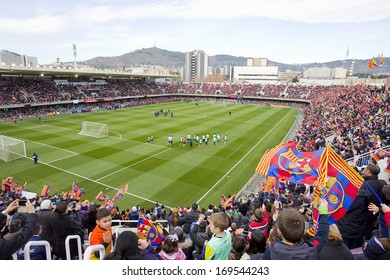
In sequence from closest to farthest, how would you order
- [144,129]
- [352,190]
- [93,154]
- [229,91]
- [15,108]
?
[352,190] < [93,154] < [144,129] < [15,108] < [229,91]

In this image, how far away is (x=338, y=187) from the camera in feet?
19.3

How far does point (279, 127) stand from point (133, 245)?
39500mm

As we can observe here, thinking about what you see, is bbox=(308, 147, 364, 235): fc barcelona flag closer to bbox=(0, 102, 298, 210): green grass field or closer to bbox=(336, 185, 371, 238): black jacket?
bbox=(336, 185, 371, 238): black jacket

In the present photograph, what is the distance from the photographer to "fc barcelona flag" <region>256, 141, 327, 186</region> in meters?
8.46

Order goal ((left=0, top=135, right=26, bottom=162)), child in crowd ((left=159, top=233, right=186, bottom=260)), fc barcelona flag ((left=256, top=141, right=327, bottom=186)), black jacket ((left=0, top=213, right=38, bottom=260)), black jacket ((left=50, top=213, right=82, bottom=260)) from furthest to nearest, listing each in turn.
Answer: goal ((left=0, top=135, right=26, bottom=162)) → fc barcelona flag ((left=256, top=141, right=327, bottom=186)) → black jacket ((left=50, top=213, right=82, bottom=260)) → child in crowd ((left=159, top=233, right=186, bottom=260)) → black jacket ((left=0, top=213, right=38, bottom=260))

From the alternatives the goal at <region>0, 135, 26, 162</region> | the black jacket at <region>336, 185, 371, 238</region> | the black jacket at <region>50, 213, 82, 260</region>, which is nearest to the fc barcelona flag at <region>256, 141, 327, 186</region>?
the black jacket at <region>336, 185, 371, 238</region>

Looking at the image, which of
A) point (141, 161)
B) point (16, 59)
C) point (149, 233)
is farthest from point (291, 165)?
point (16, 59)

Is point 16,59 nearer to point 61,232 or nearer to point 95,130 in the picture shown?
point 95,130

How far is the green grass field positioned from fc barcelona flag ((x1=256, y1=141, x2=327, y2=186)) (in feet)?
25.6

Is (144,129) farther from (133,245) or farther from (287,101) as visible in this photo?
(287,101)

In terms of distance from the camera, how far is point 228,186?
1872cm

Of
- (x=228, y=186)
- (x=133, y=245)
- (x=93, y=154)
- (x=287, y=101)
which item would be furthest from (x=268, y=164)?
(x=287, y=101)

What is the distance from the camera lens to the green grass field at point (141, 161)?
18.0 metres

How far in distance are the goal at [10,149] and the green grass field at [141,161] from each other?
713 millimetres
